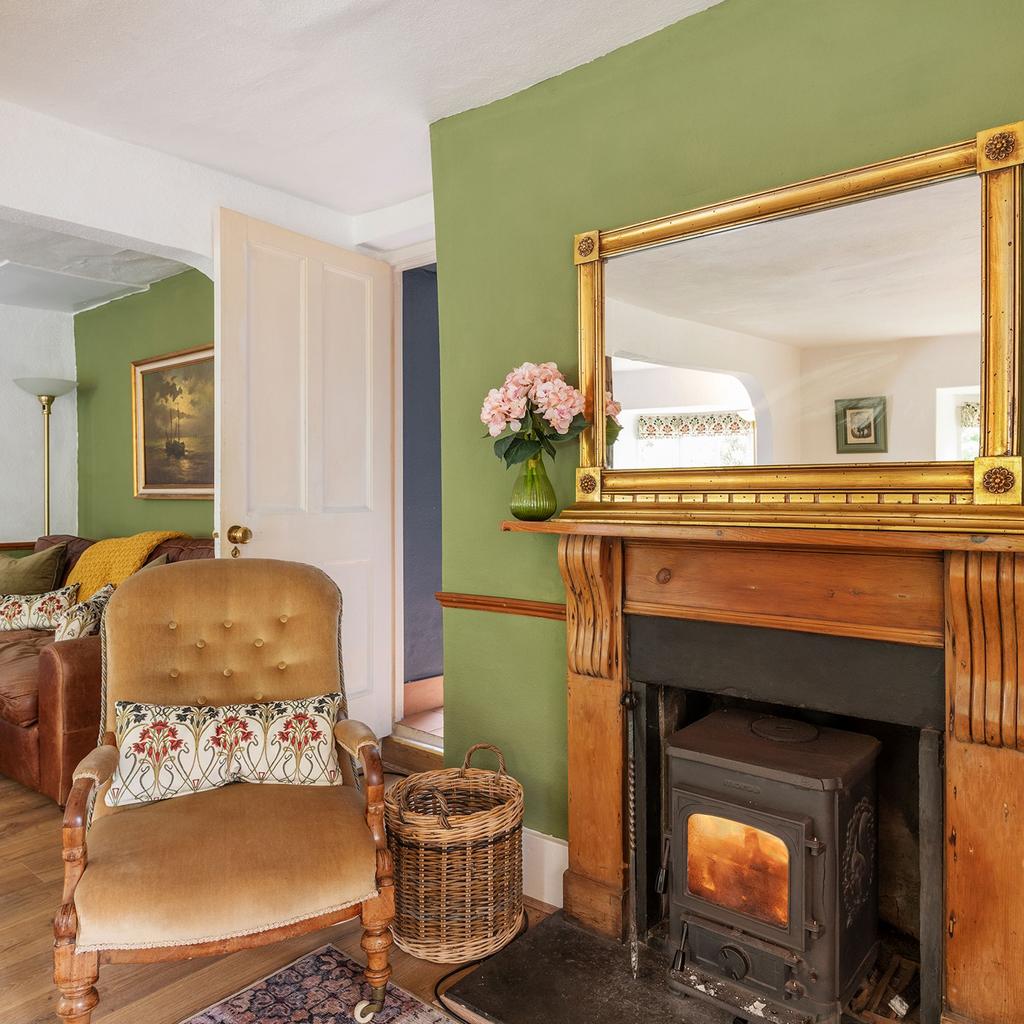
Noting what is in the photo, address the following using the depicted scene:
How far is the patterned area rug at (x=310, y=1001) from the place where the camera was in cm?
182

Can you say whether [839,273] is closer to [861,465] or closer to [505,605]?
[861,465]

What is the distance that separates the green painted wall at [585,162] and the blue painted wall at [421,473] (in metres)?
1.49

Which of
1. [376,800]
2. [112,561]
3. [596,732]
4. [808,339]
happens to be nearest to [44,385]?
[112,561]

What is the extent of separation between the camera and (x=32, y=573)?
420 cm

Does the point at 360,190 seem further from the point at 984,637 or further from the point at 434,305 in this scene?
the point at 984,637

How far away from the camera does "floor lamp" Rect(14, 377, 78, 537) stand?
4836 mm

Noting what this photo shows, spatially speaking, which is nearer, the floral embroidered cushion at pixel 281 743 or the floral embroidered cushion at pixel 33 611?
the floral embroidered cushion at pixel 281 743

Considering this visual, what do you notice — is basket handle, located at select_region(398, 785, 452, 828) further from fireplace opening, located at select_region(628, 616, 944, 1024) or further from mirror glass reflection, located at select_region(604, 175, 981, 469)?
mirror glass reflection, located at select_region(604, 175, 981, 469)

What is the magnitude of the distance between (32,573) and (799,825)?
4.09 metres

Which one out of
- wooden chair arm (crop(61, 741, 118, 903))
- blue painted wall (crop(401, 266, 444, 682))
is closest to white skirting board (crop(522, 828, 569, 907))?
wooden chair arm (crop(61, 741, 118, 903))

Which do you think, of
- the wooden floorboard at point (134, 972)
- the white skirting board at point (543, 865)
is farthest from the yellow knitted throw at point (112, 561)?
the white skirting board at point (543, 865)

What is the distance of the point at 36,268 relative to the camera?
428cm

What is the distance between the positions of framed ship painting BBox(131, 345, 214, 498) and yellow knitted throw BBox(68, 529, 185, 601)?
46 cm

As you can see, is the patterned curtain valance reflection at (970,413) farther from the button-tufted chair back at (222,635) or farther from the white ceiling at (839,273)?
the button-tufted chair back at (222,635)
